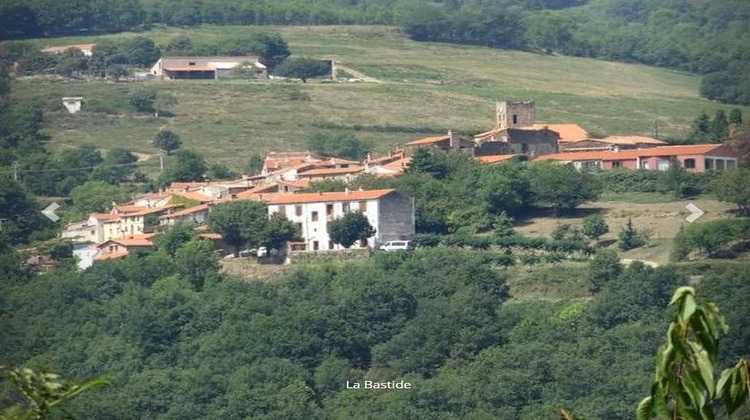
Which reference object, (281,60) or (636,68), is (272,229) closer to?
(281,60)

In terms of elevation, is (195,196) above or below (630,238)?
below

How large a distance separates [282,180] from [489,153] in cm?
631

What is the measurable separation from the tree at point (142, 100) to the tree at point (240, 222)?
2064 cm

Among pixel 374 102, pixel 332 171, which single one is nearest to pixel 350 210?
pixel 332 171

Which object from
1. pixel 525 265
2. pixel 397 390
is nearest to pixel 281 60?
pixel 525 265

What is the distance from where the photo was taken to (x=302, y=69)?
89.5 m

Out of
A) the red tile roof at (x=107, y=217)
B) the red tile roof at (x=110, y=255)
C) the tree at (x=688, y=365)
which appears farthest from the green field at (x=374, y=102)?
the tree at (x=688, y=365)

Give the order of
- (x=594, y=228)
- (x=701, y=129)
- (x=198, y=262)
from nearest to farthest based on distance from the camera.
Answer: (x=594, y=228) < (x=198, y=262) < (x=701, y=129)

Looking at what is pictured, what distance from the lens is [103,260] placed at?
6094cm

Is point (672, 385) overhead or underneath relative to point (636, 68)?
overhead

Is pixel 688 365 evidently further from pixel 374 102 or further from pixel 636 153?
pixel 374 102

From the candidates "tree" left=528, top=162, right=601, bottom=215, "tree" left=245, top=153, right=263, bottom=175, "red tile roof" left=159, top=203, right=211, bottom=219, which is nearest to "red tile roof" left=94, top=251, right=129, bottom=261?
"red tile roof" left=159, top=203, right=211, bottom=219

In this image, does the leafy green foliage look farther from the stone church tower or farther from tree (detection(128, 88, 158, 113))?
tree (detection(128, 88, 158, 113))

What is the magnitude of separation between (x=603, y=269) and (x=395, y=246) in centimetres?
665
